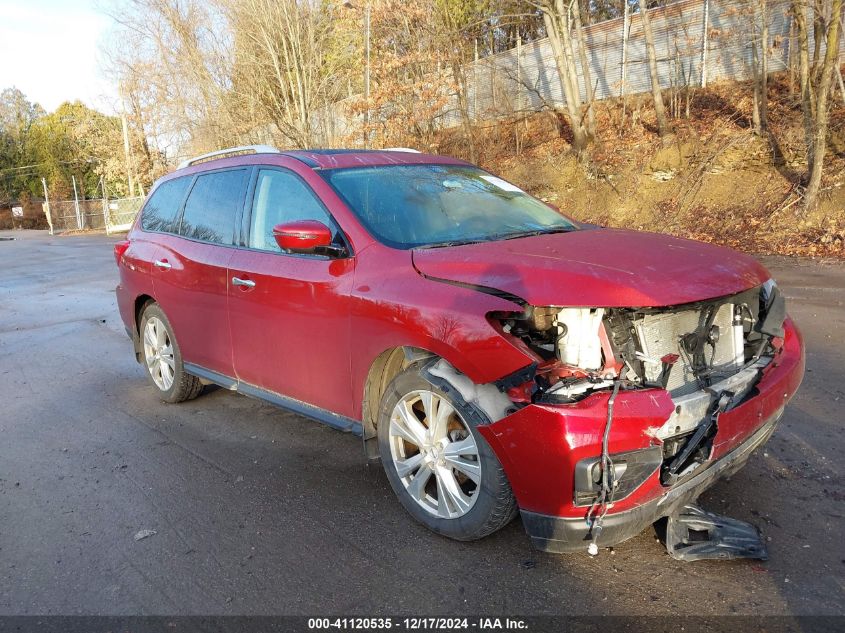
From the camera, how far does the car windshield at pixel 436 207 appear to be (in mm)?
3564

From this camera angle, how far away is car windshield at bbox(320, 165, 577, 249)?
3564mm

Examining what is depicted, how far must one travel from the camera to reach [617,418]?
2.47 meters

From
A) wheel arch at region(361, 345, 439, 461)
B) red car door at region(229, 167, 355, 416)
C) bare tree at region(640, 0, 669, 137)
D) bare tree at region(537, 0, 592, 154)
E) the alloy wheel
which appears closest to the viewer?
the alloy wheel

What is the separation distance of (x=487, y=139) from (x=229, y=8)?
1125 centimetres

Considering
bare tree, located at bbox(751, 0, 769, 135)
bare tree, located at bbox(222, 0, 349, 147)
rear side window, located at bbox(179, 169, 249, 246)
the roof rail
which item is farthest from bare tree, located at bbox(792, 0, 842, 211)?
bare tree, located at bbox(222, 0, 349, 147)

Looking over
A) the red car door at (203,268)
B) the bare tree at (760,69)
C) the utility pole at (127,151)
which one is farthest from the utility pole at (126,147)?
the red car door at (203,268)

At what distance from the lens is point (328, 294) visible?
3.52 m

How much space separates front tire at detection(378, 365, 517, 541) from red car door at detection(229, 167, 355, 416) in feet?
1.34

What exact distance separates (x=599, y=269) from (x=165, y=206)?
3991mm

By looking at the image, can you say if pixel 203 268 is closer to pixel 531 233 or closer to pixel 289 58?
pixel 531 233

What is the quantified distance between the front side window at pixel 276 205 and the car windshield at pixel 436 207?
176mm

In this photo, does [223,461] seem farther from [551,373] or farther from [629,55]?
[629,55]

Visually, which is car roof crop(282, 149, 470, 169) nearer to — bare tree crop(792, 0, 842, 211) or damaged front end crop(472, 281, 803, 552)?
damaged front end crop(472, 281, 803, 552)

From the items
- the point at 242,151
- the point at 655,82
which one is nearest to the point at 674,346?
the point at 242,151
